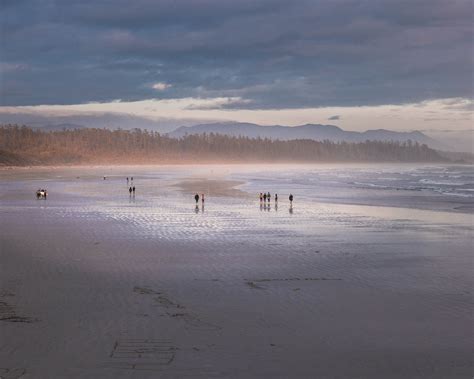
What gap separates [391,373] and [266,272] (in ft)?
26.1

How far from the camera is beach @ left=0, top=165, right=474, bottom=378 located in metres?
9.32

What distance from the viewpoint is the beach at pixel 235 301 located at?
932 centimetres

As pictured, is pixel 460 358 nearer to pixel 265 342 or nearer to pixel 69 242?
pixel 265 342

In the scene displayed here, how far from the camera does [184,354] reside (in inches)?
376

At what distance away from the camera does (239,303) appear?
1300 centimetres

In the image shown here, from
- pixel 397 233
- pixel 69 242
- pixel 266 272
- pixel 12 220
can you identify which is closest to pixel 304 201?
pixel 397 233

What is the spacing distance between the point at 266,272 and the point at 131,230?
36.3 ft

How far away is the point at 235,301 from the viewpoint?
43.2ft

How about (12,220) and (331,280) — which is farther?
(12,220)

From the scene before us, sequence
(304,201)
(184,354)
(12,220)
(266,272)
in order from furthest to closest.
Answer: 1. (304,201)
2. (12,220)
3. (266,272)
4. (184,354)

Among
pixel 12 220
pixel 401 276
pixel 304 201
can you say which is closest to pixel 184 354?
pixel 401 276

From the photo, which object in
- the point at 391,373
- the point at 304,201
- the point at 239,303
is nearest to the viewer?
the point at 391,373

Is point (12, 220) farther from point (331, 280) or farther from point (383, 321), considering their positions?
point (383, 321)

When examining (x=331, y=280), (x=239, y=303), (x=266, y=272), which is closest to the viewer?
(x=239, y=303)
